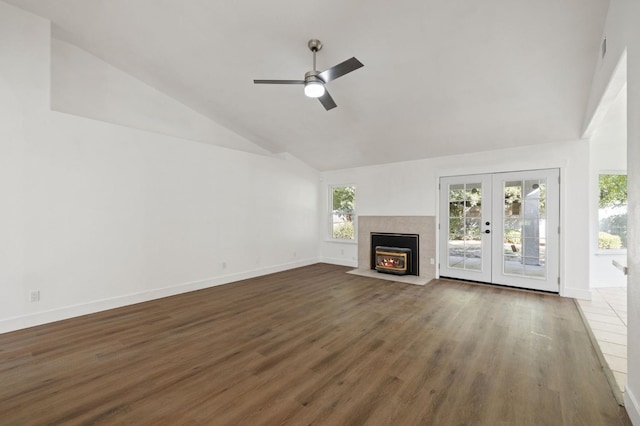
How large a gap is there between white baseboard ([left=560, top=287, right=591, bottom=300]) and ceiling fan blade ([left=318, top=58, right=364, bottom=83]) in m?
4.78

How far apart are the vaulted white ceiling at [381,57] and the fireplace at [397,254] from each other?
2.08 m

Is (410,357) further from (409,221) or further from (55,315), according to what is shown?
(55,315)

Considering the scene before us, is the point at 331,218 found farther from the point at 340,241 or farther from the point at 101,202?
the point at 101,202

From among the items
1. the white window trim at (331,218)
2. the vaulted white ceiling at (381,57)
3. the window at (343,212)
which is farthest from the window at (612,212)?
the window at (343,212)

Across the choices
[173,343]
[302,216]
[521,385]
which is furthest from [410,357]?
[302,216]

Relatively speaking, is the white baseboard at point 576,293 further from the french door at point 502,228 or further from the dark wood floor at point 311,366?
the dark wood floor at point 311,366

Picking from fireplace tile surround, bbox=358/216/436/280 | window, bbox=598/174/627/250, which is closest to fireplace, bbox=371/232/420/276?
fireplace tile surround, bbox=358/216/436/280

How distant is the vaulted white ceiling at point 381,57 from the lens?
2.78 m

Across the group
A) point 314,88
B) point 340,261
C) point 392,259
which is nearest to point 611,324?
point 392,259

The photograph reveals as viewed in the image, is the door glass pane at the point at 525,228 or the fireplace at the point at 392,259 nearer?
the door glass pane at the point at 525,228

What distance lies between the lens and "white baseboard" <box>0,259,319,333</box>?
3.20 meters

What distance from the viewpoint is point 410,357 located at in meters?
2.57

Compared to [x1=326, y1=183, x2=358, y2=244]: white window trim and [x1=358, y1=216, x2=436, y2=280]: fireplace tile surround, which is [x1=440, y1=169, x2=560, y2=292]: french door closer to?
[x1=358, y1=216, x2=436, y2=280]: fireplace tile surround

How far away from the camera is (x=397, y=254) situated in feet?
19.4
